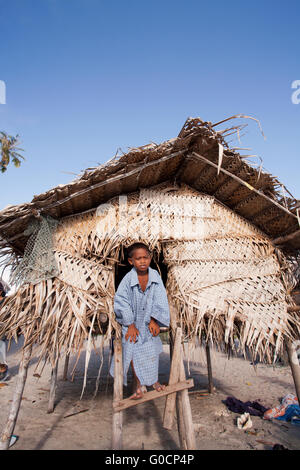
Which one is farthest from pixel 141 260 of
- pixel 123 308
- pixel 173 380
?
pixel 173 380

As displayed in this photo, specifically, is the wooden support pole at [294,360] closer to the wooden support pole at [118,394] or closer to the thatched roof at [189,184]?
the thatched roof at [189,184]

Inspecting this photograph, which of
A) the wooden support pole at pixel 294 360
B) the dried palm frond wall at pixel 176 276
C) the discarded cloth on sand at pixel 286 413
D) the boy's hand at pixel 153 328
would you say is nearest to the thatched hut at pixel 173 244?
the dried palm frond wall at pixel 176 276

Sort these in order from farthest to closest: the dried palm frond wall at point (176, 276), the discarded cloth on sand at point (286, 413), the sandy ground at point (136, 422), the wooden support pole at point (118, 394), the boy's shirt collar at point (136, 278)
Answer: the discarded cloth on sand at point (286, 413)
the sandy ground at point (136, 422)
the boy's shirt collar at point (136, 278)
the dried palm frond wall at point (176, 276)
the wooden support pole at point (118, 394)

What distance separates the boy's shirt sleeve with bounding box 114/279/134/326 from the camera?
2.78 m

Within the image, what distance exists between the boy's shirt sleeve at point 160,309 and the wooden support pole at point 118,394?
523mm

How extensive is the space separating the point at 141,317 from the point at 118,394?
0.82m

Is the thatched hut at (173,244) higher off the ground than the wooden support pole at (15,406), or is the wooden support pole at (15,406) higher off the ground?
the thatched hut at (173,244)

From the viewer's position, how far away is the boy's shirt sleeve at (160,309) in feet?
9.41

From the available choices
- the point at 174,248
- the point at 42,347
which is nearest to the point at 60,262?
the point at 42,347

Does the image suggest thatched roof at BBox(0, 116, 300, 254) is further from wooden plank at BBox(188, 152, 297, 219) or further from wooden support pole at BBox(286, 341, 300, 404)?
wooden support pole at BBox(286, 341, 300, 404)

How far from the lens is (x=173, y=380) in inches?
104

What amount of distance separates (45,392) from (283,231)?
657cm

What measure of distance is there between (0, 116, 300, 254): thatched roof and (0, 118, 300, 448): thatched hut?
0.02m

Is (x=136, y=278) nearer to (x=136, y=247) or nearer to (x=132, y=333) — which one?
(x=136, y=247)
